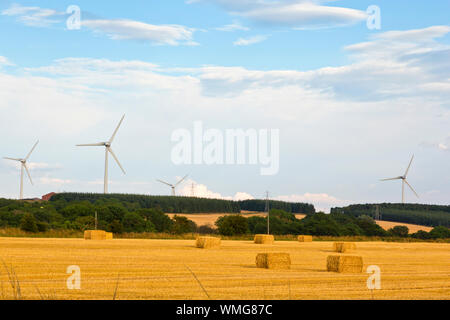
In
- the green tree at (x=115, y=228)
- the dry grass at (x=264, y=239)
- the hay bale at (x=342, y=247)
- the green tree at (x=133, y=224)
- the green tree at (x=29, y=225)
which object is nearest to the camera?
the hay bale at (x=342, y=247)

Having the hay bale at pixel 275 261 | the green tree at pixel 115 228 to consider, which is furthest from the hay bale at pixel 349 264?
the green tree at pixel 115 228

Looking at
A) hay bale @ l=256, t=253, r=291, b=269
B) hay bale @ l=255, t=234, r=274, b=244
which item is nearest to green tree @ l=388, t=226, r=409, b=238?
hay bale @ l=255, t=234, r=274, b=244

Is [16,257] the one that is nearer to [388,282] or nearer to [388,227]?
[388,282]

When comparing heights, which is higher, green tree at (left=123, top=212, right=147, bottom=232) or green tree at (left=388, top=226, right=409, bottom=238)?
green tree at (left=123, top=212, right=147, bottom=232)

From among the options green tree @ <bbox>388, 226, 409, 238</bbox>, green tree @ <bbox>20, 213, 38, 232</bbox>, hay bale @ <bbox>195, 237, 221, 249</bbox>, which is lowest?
green tree @ <bbox>388, 226, 409, 238</bbox>

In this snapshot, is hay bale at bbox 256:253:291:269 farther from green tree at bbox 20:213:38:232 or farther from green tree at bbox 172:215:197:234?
green tree at bbox 172:215:197:234

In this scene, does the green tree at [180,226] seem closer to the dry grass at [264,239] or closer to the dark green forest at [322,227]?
the dark green forest at [322,227]

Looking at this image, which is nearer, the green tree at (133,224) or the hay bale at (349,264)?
the hay bale at (349,264)

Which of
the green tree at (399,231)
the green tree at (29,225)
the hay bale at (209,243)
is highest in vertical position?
the green tree at (29,225)
